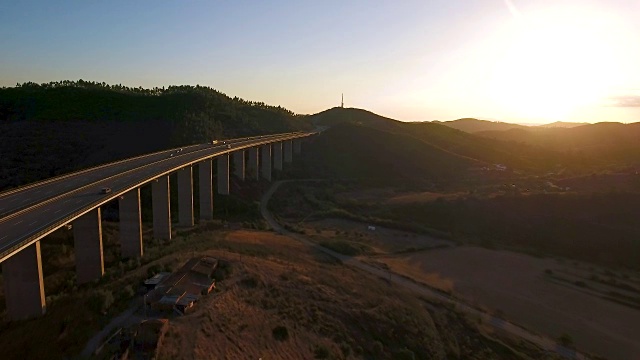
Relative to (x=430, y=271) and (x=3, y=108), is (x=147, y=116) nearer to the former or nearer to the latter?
(x=3, y=108)

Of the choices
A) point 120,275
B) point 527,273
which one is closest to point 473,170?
point 527,273

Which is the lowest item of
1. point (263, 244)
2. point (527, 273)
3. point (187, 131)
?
point (527, 273)

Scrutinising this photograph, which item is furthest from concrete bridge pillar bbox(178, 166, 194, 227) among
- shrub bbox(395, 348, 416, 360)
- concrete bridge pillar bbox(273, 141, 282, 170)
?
concrete bridge pillar bbox(273, 141, 282, 170)

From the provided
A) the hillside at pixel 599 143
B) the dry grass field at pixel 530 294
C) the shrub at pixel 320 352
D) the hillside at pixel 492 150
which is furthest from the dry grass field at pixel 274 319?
the hillside at pixel 599 143

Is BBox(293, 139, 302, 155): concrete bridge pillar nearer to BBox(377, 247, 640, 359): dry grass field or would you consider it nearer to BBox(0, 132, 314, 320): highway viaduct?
BBox(0, 132, 314, 320): highway viaduct

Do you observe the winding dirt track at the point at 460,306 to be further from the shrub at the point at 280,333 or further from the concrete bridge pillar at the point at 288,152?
the concrete bridge pillar at the point at 288,152

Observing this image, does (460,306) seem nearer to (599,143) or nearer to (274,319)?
(274,319)

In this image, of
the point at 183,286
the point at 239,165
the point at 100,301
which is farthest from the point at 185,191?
the point at 100,301

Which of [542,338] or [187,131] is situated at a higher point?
[187,131]
